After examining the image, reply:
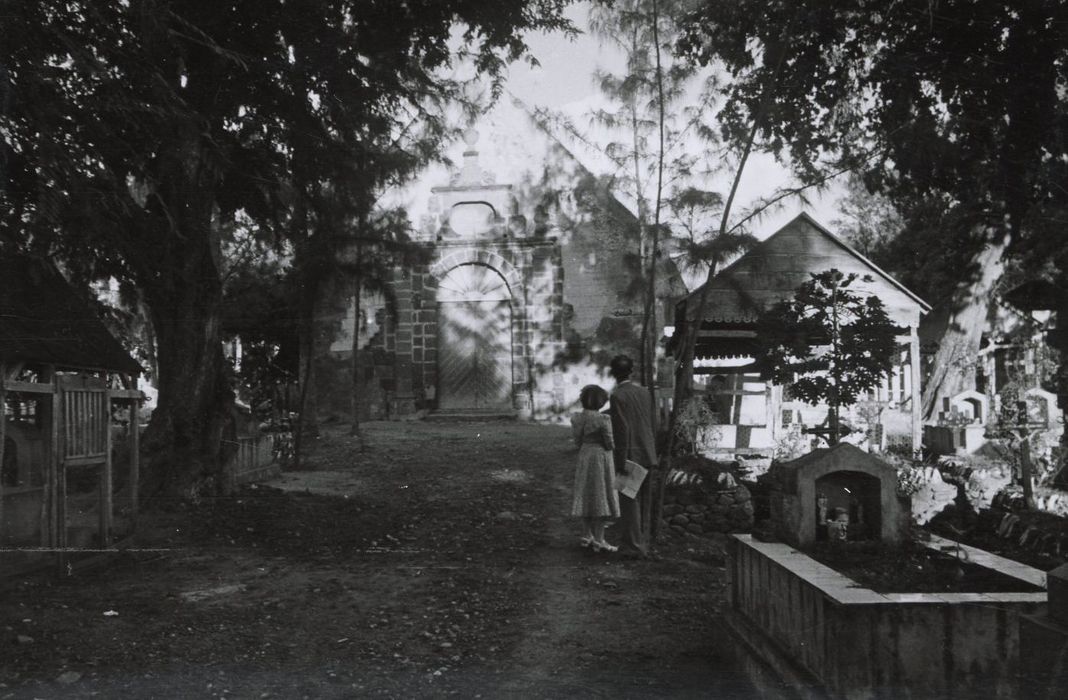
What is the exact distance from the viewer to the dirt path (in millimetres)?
4875

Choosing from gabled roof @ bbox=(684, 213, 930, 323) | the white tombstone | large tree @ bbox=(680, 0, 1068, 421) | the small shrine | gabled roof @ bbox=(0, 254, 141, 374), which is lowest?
the small shrine

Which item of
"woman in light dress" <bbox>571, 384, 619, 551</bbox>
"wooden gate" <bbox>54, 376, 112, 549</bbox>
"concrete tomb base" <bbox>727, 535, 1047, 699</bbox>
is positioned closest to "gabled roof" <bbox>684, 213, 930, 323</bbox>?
"woman in light dress" <bbox>571, 384, 619, 551</bbox>

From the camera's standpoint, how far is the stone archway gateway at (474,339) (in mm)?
20797

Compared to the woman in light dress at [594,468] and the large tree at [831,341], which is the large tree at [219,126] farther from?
the large tree at [831,341]

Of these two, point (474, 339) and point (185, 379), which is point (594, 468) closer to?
point (185, 379)

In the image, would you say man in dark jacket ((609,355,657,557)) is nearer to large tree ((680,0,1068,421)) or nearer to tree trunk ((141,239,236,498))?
large tree ((680,0,1068,421))

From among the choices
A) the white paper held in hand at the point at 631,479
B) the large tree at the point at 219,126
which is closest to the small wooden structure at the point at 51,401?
the large tree at the point at 219,126

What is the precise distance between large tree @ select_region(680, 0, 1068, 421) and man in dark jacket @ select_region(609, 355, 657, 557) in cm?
340

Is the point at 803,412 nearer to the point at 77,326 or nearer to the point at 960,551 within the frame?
the point at 960,551

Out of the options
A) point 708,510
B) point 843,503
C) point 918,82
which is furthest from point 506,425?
point 843,503

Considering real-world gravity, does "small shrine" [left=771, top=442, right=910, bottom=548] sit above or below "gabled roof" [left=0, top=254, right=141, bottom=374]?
below

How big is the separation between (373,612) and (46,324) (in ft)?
11.9

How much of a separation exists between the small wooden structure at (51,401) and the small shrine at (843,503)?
5.56 metres

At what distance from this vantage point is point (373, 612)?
6.32 meters
